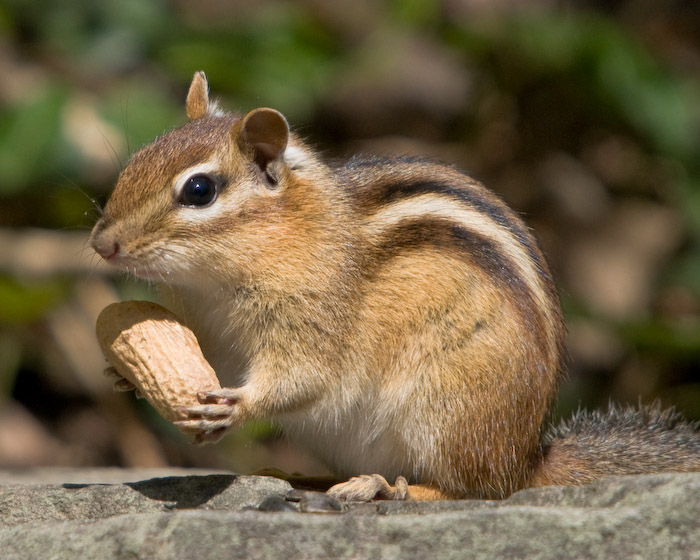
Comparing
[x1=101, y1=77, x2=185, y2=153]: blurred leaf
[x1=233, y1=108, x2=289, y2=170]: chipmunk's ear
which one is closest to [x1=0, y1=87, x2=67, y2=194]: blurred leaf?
[x1=101, y1=77, x2=185, y2=153]: blurred leaf

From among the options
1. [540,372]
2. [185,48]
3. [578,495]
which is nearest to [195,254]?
[540,372]

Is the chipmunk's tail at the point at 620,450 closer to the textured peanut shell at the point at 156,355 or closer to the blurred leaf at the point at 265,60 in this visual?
the textured peanut shell at the point at 156,355

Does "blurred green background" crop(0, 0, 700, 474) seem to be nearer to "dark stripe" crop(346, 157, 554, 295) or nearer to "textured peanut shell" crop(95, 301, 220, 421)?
"dark stripe" crop(346, 157, 554, 295)

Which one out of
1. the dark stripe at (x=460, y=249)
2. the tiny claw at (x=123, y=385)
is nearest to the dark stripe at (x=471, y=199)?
the dark stripe at (x=460, y=249)

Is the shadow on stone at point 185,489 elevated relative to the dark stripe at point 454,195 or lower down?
lower down

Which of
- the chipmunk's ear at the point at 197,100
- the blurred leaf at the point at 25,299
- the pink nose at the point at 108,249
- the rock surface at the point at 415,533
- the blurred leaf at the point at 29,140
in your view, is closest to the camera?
the rock surface at the point at 415,533

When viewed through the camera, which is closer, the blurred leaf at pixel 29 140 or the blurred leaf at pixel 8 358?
the blurred leaf at pixel 29 140

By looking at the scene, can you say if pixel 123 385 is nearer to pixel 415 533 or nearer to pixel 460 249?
pixel 460 249
